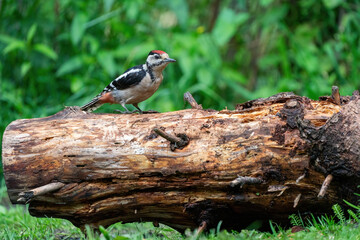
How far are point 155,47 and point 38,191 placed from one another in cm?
478

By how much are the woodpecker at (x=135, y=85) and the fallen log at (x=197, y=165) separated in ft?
4.06

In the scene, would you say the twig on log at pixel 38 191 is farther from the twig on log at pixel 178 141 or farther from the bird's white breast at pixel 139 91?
the bird's white breast at pixel 139 91

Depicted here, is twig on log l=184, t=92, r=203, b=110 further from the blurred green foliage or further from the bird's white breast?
the blurred green foliage

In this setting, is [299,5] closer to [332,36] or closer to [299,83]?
[332,36]

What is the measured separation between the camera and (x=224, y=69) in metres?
8.26

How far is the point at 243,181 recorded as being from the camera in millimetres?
3061

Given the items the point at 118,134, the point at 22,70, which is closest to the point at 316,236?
the point at 118,134

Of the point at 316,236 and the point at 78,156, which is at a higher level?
the point at 78,156

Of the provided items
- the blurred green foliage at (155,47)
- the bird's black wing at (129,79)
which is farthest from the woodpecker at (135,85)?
the blurred green foliage at (155,47)

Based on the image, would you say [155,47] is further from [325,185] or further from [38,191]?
[325,185]

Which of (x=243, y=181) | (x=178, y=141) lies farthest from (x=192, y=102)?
(x=243, y=181)

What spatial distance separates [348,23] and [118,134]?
5547 millimetres

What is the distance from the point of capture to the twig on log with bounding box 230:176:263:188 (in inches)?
118

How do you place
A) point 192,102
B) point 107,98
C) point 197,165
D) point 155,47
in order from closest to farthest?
point 197,165, point 192,102, point 107,98, point 155,47
